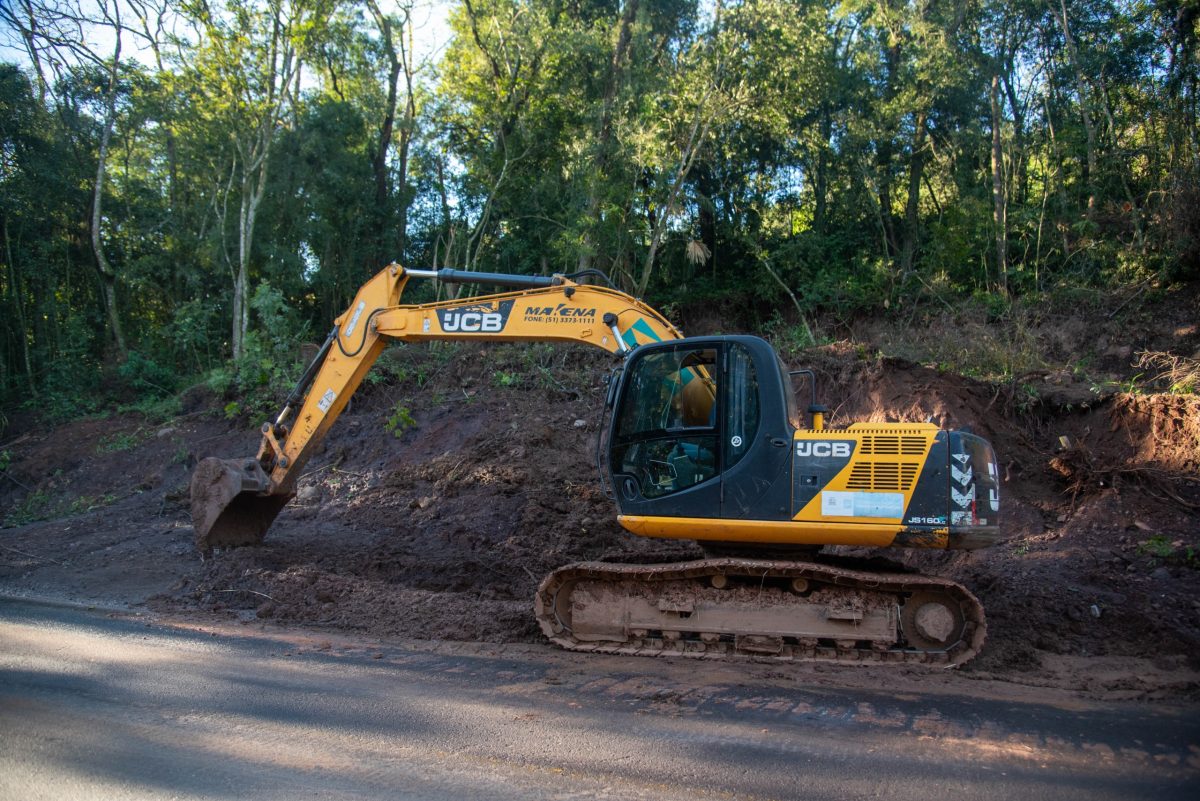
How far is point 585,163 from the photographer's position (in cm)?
1702

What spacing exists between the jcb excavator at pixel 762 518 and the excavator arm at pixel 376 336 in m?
0.49

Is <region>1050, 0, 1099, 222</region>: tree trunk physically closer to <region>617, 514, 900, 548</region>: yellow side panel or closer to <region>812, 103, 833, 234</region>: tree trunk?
<region>812, 103, 833, 234</region>: tree trunk

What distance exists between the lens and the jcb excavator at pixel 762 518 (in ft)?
19.1

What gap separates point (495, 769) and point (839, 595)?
10.00 feet

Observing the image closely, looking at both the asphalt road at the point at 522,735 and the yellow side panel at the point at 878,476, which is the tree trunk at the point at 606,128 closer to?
the yellow side panel at the point at 878,476

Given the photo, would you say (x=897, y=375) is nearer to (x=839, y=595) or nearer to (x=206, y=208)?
(x=839, y=595)

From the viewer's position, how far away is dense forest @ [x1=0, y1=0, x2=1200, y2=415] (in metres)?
16.0

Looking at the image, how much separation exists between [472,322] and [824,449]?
134 inches

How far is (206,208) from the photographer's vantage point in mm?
21109

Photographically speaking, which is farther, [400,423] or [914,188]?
[914,188]

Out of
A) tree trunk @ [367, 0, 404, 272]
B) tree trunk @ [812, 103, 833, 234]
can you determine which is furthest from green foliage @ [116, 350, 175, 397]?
tree trunk @ [812, 103, 833, 234]

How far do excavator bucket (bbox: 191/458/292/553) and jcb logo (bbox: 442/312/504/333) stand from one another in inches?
105

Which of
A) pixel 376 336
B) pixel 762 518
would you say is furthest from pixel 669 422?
pixel 376 336

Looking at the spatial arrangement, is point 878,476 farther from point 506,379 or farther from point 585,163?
point 585,163
